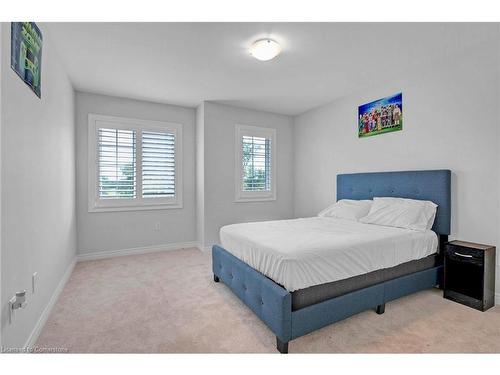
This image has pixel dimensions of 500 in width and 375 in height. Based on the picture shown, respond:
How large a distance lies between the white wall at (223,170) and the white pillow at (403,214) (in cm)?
209

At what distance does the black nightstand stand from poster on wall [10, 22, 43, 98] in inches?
152

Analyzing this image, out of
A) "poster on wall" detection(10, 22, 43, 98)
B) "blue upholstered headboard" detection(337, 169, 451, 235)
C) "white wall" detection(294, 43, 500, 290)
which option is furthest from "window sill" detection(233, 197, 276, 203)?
"poster on wall" detection(10, 22, 43, 98)

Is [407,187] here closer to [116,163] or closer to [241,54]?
[241,54]

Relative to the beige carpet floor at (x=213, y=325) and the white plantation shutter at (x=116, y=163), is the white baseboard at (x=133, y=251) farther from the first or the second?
the beige carpet floor at (x=213, y=325)

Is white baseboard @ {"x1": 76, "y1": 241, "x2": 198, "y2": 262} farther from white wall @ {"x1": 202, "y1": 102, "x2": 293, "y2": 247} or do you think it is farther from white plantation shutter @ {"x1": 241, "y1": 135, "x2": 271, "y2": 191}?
white plantation shutter @ {"x1": 241, "y1": 135, "x2": 271, "y2": 191}

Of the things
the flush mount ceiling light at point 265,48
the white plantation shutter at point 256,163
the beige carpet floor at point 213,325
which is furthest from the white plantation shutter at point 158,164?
the flush mount ceiling light at point 265,48

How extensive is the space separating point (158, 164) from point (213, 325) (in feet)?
9.72

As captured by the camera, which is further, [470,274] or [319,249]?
[470,274]

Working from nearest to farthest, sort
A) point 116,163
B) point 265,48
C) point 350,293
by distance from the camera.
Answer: point 350,293 < point 265,48 < point 116,163

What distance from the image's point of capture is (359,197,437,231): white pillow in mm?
2643

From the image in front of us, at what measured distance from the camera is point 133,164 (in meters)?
4.00

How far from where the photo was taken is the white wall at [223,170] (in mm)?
4160

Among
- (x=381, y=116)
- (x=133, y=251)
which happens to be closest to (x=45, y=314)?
(x=133, y=251)
